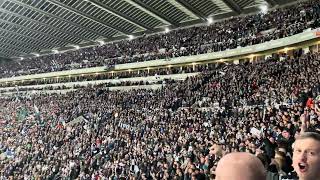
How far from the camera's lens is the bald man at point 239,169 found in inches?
66.5

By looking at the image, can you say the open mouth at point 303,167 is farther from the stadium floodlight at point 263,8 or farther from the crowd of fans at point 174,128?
the stadium floodlight at point 263,8

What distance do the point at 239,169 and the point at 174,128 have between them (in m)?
19.2

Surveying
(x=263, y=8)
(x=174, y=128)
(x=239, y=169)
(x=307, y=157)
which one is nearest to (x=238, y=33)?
(x=263, y=8)

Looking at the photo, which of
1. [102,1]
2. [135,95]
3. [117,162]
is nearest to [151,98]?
[135,95]

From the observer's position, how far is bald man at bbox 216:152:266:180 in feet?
5.54

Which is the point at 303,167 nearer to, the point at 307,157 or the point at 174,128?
the point at 307,157

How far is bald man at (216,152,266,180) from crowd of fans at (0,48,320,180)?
11.6ft

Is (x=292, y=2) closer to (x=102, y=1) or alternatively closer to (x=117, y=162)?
(x=102, y=1)

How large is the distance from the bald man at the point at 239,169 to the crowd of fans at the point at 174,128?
3543mm

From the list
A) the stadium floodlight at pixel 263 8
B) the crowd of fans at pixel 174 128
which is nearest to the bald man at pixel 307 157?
the crowd of fans at pixel 174 128

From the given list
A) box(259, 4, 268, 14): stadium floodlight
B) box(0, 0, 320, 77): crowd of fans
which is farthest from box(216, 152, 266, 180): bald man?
box(259, 4, 268, 14): stadium floodlight

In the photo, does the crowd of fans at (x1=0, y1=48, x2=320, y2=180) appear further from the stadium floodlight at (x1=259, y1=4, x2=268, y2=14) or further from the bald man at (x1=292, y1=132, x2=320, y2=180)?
the stadium floodlight at (x1=259, y1=4, x2=268, y2=14)

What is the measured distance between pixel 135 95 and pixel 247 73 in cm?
1092

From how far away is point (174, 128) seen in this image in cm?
2078
